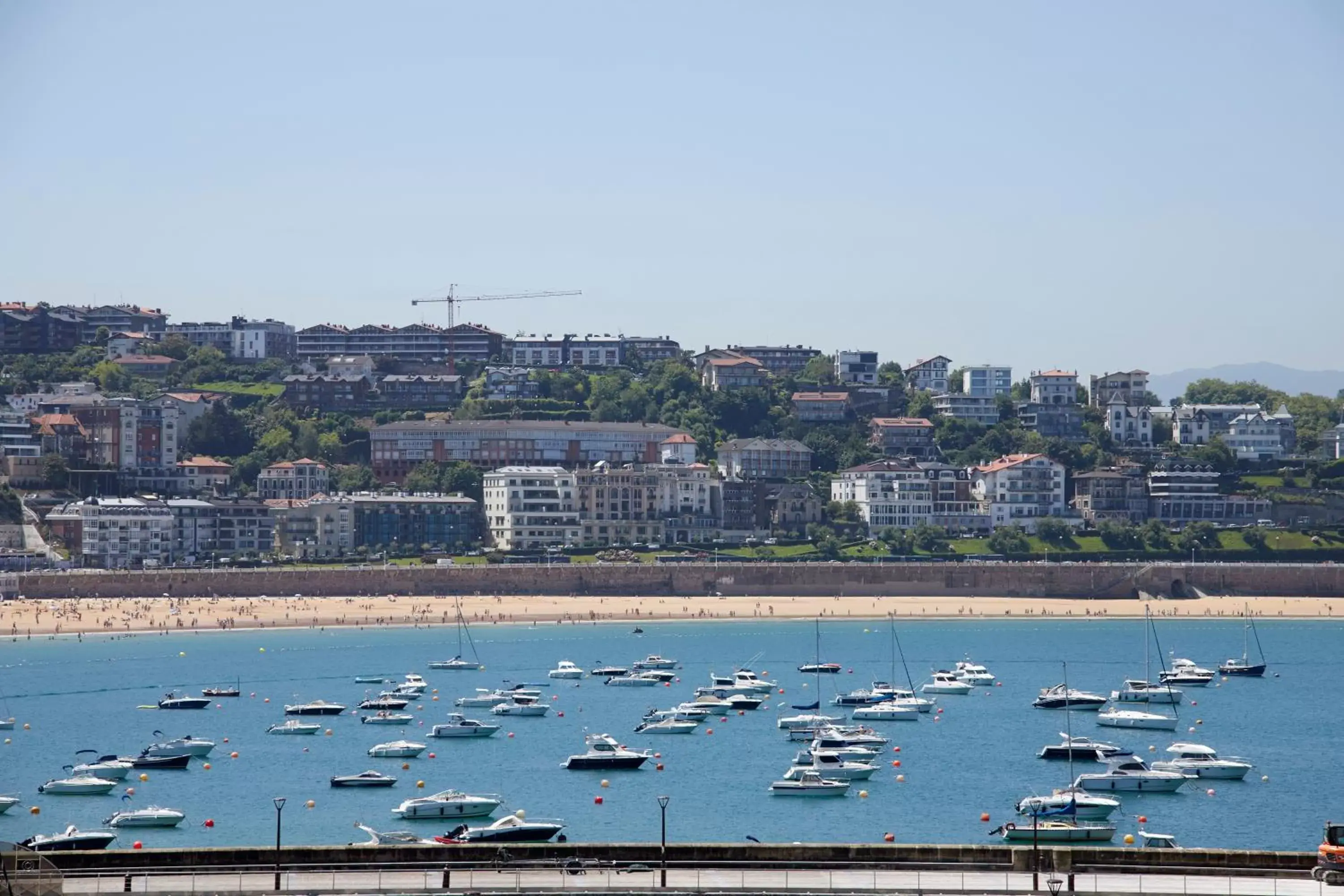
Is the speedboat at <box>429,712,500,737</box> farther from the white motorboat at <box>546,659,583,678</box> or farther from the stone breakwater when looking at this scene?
the stone breakwater

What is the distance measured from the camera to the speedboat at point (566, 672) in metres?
87.0

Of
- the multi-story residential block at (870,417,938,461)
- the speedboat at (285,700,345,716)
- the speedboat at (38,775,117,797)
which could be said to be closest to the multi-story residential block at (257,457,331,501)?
the multi-story residential block at (870,417,938,461)

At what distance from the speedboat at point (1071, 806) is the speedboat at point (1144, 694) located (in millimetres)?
27184

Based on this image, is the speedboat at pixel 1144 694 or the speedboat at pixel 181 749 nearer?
the speedboat at pixel 181 749

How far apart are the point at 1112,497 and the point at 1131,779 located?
105 m

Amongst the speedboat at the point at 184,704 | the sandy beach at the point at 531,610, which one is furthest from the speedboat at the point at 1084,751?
the sandy beach at the point at 531,610

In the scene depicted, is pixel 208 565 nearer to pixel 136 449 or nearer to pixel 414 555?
pixel 414 555

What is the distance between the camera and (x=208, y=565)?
132750 mm

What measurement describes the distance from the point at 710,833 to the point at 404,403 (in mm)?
133063

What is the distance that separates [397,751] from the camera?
6353 cm

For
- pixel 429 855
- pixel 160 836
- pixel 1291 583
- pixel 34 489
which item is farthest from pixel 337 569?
pixel 429 855

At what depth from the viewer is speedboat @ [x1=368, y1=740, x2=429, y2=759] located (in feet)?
208

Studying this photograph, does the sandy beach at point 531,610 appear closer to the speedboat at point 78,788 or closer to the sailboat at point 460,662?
the sailboat at point 460,662

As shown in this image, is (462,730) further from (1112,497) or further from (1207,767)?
(1112,497)
